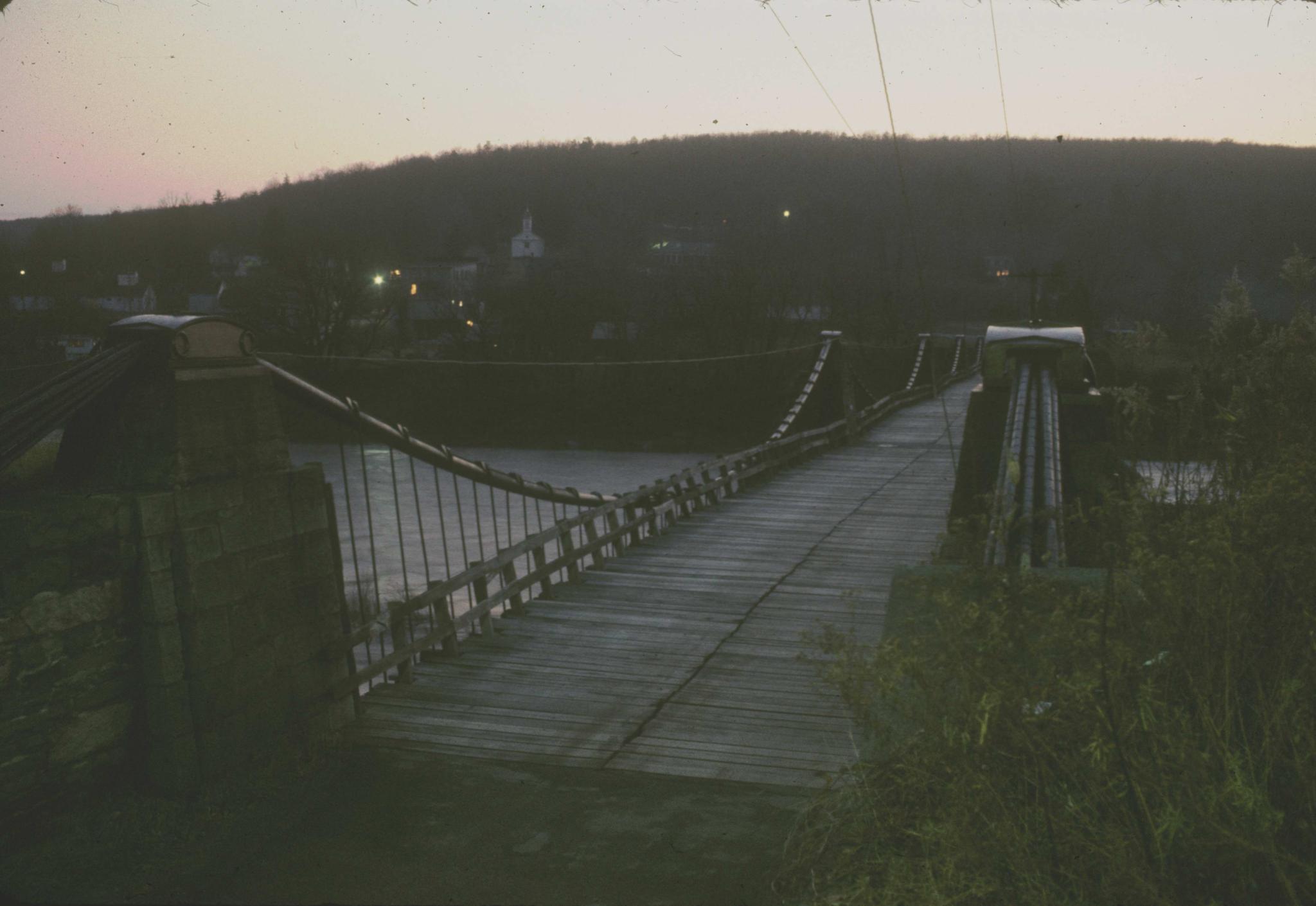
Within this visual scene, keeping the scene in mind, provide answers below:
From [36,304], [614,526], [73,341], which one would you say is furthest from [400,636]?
[36,304]

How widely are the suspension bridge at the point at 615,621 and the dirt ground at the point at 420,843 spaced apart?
33 cm

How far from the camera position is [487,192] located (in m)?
112

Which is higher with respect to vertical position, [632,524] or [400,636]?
[400,636]

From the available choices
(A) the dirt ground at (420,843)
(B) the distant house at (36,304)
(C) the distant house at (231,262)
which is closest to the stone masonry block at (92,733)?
(A) the dirt ground at (420,843)

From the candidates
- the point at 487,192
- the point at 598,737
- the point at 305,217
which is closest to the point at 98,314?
the point at 598,737

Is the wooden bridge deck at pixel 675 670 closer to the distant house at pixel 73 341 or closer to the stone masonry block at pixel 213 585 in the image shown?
the stone masonry block at pixel 213 585

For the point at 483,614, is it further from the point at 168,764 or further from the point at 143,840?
the point at 143,840

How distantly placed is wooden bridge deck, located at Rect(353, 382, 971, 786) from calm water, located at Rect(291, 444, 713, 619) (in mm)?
17082

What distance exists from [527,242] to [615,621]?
9885cm

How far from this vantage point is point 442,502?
118ft

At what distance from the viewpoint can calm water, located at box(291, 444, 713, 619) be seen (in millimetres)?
32719

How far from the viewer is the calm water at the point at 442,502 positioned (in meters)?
32.7

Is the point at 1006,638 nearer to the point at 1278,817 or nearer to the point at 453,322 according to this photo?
the point at 1278,817

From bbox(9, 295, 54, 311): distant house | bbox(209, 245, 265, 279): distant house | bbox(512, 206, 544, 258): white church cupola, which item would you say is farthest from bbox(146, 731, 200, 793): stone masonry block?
bbox(512, 206, 544, 258): white church cupola
